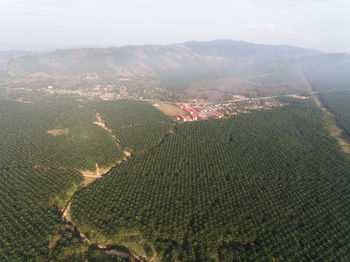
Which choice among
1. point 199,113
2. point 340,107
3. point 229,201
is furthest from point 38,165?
point 340,107

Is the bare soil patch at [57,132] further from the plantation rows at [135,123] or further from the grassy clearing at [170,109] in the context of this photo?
the grassy clearing at [170,109]

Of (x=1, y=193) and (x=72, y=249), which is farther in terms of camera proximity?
(x=1, y=193)

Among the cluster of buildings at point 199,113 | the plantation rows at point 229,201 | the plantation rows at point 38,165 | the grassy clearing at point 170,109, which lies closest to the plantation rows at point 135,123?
the plantation rows at point 38,165

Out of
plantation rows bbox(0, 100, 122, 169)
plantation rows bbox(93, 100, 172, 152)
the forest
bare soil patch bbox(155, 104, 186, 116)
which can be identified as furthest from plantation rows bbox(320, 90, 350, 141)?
plantation rows bbox(0, 100, 122, 169)

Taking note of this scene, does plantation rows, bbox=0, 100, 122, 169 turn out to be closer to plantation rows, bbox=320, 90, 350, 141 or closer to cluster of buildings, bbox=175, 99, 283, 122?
cluster of buildings, bbox=175, 99, 283, 122

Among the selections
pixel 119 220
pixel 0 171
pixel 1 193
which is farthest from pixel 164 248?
pixel 0 171

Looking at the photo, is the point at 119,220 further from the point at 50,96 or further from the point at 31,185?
the point at 50,96

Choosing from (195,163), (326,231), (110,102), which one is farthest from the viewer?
(110,102)
